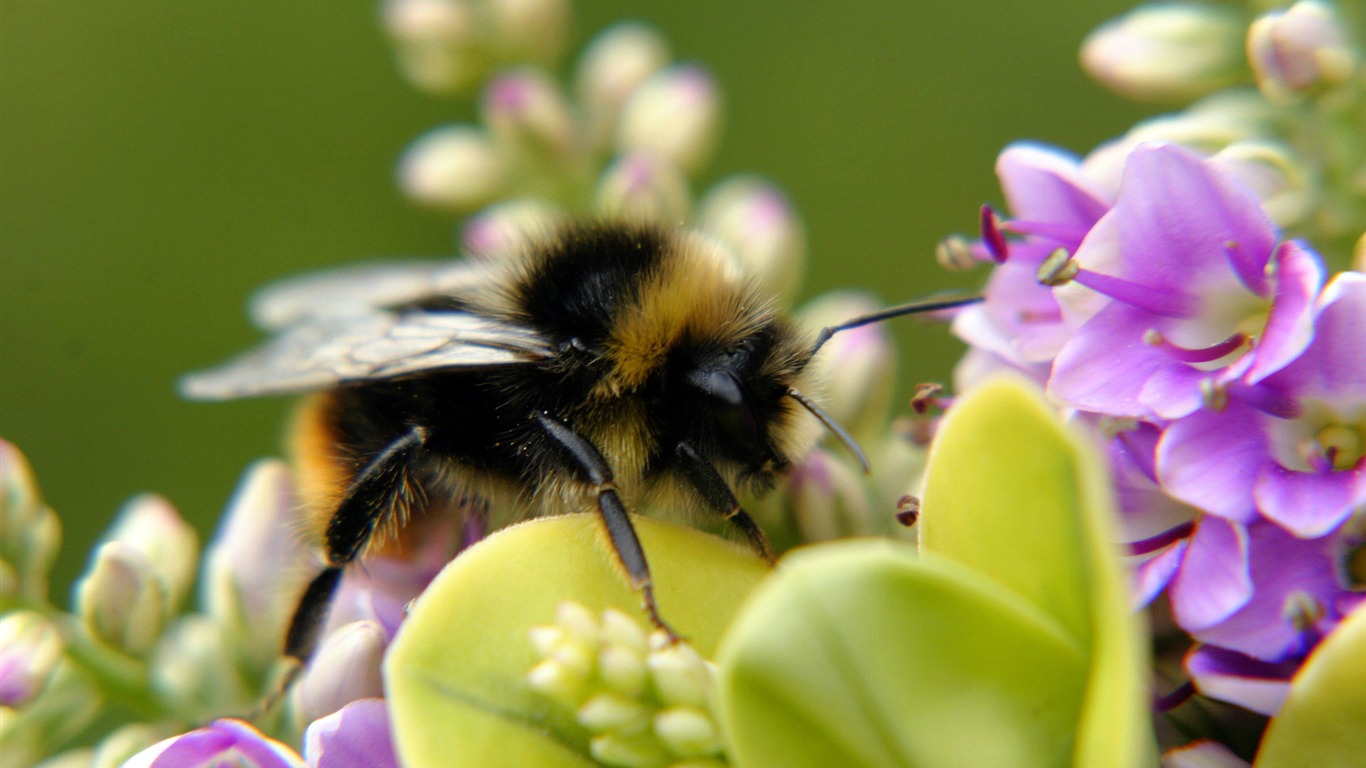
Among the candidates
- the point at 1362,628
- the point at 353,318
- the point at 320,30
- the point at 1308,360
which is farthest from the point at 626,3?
the point at 1362,628

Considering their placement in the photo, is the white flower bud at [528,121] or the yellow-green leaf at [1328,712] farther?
the white flower bud at [528,121]

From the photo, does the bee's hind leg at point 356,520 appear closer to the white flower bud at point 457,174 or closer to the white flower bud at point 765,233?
the white flower bud at point 765,233

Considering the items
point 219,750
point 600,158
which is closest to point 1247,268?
point 219,750

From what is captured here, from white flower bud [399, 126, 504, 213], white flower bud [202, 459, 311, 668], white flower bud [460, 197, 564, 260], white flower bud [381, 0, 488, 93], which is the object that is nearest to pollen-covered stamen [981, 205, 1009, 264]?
white flower bud [460, 197, 564, 260]

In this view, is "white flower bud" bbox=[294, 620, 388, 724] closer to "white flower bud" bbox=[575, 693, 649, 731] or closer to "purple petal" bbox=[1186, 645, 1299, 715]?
"white flower bud" bbox=[575, 693, 649, 731]

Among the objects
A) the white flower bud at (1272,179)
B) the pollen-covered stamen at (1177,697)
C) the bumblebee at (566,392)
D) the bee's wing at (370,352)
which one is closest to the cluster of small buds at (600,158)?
the bee's wing at (370,352)

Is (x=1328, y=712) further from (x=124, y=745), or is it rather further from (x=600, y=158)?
(x=600, y=158)
